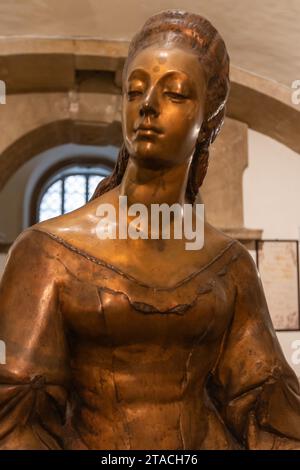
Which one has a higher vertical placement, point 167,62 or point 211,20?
point 211,20

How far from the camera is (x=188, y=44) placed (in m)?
1.50

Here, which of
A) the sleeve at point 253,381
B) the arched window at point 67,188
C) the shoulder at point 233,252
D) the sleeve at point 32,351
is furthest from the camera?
the arched window at point 67,188

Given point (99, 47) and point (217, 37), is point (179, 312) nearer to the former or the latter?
point (217, 37)

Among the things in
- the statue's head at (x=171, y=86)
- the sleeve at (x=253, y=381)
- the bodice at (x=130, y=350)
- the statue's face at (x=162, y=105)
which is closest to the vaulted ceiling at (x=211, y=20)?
the statue's head at (x=171, y=86)

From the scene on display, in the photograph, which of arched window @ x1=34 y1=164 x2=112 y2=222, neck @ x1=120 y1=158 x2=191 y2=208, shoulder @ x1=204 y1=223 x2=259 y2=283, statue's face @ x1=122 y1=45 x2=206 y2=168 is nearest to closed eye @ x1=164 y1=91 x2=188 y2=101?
statue's face @ x1=122 y1=45 x2=206 y2=168

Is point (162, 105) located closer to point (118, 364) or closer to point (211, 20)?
point (118, 364)

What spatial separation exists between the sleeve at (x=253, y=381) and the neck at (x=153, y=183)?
283mm

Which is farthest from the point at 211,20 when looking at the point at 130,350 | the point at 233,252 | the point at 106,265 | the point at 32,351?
the point at 32,351

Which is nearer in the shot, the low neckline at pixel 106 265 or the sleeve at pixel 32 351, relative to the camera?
the sleeve at pixel 32 351

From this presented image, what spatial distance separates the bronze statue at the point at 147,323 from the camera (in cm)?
139

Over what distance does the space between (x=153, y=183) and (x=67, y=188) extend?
24.6ft

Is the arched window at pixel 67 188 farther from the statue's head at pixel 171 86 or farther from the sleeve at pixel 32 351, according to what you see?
the sleeve at pixel 32 351

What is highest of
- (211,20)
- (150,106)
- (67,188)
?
(211,20)

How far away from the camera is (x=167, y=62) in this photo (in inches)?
57.0
